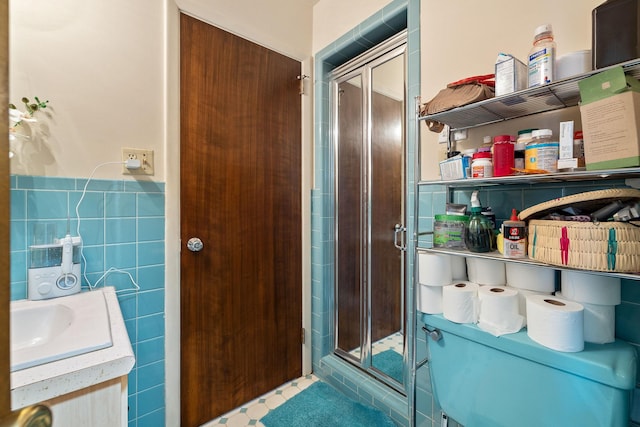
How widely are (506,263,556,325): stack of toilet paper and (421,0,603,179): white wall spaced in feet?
1.62

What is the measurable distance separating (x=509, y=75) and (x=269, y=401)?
186 centimetres

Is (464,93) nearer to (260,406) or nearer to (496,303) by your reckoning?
(496,303)

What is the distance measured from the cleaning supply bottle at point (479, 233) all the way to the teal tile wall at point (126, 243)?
Result: 4.20 feet

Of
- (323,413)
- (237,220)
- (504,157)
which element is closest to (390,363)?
(323,413)

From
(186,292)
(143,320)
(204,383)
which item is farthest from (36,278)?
(204,383)

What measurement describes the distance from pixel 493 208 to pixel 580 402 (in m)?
0.60

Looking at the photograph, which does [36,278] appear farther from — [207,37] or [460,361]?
[460,361]

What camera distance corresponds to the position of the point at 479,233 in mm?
906

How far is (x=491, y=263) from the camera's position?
3.18 ft

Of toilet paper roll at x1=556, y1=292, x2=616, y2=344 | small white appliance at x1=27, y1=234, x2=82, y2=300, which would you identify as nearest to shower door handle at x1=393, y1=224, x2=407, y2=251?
toilet paper roll at x1=556, y1=292, x2=616, y2=344

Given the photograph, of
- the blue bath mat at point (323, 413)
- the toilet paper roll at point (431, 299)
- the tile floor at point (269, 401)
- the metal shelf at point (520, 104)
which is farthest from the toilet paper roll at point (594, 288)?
the blue bath mat at point (323, 413)

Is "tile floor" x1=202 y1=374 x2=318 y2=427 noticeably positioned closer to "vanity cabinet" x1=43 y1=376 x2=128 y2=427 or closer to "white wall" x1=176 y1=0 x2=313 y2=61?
"vanity cabinet" x1=43 y1=376 x2=128 y2=427

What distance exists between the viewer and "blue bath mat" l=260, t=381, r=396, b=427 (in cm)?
142

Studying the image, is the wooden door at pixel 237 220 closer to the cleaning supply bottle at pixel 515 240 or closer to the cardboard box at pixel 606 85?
the cleaning supply bottle at pixel 515 240
